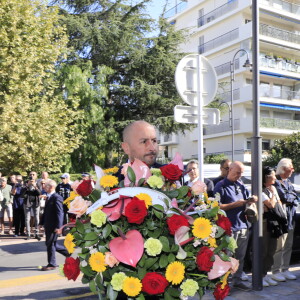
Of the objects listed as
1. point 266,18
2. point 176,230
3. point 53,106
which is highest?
point 266,18

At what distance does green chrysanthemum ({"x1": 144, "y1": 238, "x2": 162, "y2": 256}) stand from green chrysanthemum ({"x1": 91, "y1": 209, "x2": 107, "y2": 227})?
25 cm

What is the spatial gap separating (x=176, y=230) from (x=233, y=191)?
143 inches

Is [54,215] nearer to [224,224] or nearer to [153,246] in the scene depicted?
[224,224]

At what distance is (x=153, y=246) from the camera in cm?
217

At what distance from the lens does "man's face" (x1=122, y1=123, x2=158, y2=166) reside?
2709mm

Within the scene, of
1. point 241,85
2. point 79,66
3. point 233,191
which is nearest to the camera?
point 233,191

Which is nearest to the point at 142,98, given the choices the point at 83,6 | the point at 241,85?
the point at 83,6

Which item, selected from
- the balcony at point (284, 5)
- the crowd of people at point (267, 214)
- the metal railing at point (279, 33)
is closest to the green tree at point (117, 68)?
the crowd of people at point (267, 214)

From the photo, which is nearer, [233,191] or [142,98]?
[233,191]

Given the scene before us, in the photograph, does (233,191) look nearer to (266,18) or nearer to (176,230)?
(176,230)

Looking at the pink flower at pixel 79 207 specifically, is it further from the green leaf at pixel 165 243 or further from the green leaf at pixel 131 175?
the green leaf at pixel 165 243

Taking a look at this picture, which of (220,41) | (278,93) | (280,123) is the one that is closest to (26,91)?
(280,123)

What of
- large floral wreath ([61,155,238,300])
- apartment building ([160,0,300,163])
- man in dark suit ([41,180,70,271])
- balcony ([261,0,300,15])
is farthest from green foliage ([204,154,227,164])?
large floral wreath ([61,155,238,300])

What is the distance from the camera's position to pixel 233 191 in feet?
18.8
